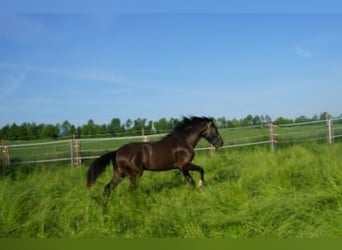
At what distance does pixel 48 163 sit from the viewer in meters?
3.46

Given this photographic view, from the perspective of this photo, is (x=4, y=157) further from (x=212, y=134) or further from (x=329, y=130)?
(x=329, y=130)

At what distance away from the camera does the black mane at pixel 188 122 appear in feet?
11.8

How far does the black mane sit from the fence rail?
0.17m

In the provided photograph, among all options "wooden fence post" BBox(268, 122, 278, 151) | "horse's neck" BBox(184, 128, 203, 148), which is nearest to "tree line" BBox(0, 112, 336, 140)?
"wooden fence post" BBox(268, 122, 278, 151)

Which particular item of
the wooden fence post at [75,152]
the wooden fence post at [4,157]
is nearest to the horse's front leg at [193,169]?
the wooden fence post at [75,152]

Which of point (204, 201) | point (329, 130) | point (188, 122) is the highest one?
point (188, 122)

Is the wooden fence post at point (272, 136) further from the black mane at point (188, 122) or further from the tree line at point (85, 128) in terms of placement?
the black mane at point (188, 122)

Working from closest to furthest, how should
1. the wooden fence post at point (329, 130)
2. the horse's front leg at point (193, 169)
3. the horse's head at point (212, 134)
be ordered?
the wooden fence post at point (329, 130) < the horse's front leg at point (193, 169) < the horse's head at point (212, 134)

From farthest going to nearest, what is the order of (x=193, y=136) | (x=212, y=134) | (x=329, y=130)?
(x=193, y=136), (x=212, y=134), (x=329, y=130)

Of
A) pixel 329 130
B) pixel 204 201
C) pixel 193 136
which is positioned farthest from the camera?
pixel 193 136

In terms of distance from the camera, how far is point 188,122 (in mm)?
3602

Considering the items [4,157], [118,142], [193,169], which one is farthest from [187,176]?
[4,157]

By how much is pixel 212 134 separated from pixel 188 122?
208 millimetres

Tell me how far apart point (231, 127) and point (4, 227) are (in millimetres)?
1654
